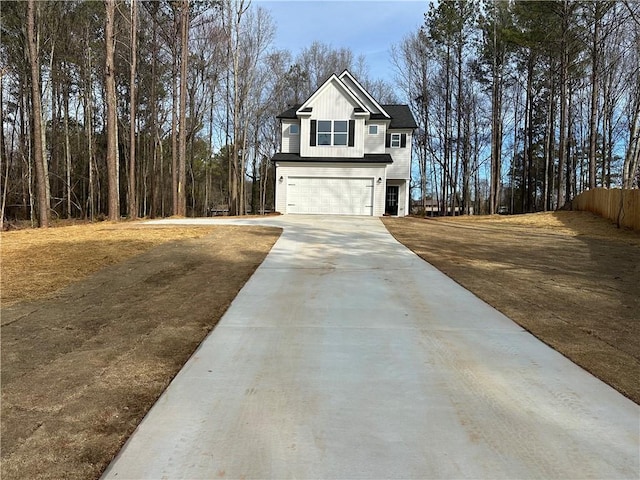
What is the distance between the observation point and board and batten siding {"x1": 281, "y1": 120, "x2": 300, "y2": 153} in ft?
79.6

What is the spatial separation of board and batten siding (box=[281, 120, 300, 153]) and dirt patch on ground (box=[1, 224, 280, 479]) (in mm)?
15480

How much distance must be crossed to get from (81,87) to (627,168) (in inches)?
1265

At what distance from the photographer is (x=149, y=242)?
991 centimetres

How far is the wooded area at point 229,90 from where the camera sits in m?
21.2

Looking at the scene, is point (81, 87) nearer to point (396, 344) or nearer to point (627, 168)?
point (396, 344)

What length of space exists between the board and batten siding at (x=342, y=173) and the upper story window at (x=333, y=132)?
4.96ft

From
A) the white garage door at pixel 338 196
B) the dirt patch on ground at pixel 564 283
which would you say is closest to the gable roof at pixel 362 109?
the white garage door at pixel 338 196

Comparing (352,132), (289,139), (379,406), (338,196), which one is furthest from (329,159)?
(379,406)

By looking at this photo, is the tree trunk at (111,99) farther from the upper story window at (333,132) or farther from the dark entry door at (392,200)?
the dark entry door at (392,200)

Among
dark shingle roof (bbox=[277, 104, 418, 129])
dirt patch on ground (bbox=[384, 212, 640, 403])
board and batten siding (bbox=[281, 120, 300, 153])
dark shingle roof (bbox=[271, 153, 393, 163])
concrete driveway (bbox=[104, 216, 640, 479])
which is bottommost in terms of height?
concrete driveway (bbox=[104, 216, 640, 479])

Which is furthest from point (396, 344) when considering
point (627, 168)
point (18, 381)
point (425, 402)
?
point (627, 168)

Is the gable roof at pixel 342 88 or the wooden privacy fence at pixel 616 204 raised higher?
the gable roof at pixel 342 88

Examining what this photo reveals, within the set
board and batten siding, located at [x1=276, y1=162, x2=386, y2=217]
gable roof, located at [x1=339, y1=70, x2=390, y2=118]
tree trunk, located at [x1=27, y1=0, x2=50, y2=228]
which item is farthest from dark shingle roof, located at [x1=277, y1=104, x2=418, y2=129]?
tree trunk, located at [x1=27, y1=0, x2=50, y2=228]

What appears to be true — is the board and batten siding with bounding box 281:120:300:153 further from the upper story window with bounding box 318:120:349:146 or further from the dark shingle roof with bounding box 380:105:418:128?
the dark shingle roof with bounding box 380:105:418:128
